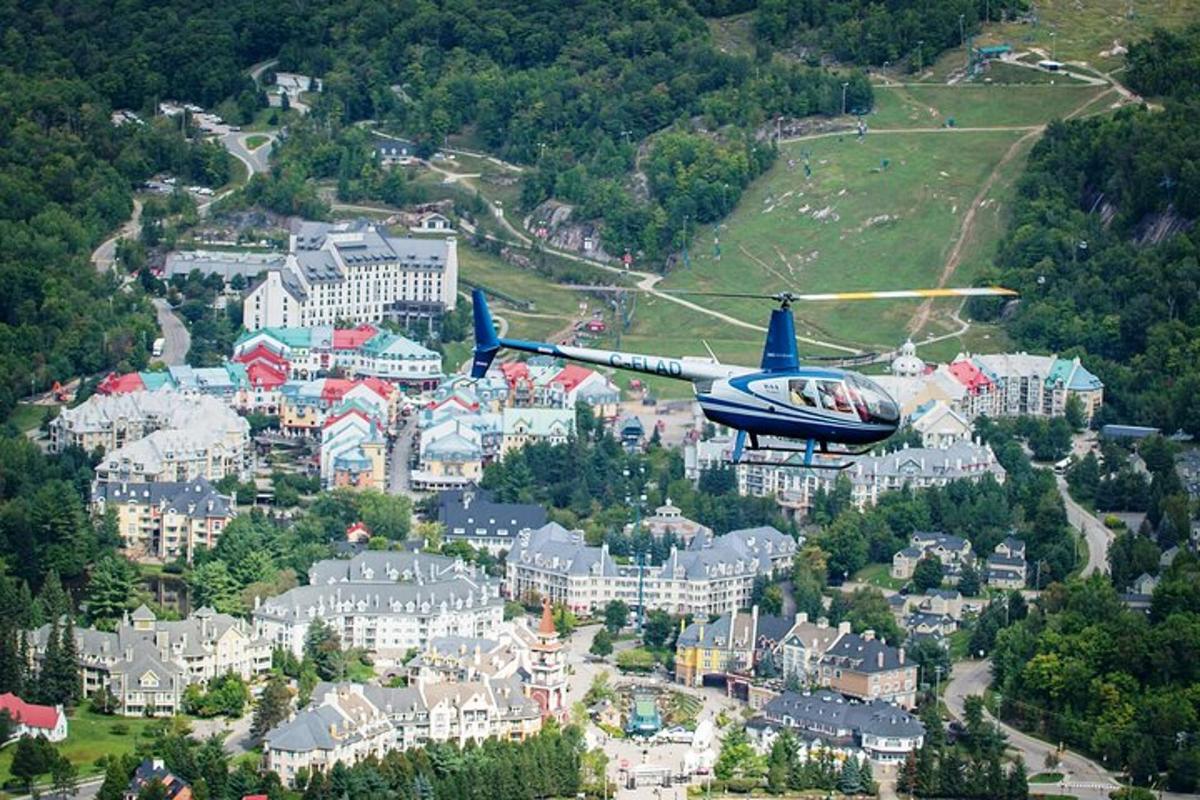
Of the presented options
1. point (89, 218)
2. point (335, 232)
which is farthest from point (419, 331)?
point (89, 218)

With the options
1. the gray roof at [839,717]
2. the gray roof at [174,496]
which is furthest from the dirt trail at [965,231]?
the gray roof at [839,717]

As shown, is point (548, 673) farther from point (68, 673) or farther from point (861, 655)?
point (68, 673)

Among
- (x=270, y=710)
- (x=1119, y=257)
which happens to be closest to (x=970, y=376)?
(x=1119, y=257)

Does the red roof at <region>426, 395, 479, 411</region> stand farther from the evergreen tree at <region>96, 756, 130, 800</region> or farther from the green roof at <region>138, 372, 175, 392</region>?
the evergreen tree at <region>96, 756, 130, 800</region>

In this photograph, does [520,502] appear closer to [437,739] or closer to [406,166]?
[437,739]

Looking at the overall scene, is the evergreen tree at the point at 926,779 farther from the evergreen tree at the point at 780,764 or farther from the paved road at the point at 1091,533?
the paved road at the point at 1091,533

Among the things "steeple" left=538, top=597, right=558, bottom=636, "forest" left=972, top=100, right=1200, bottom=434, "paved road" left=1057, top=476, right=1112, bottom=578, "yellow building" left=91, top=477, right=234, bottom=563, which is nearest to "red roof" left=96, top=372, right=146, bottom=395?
"yellow building" left=91, top=477, right=234, bottom=563
